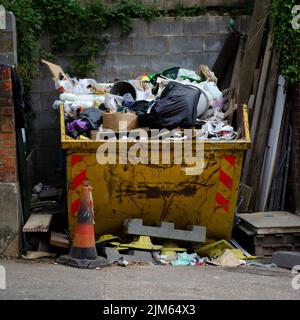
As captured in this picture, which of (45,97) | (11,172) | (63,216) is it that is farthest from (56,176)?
(11,172)

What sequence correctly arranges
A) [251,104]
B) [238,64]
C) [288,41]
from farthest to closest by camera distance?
[238,64]
[251,104]
[288,41]

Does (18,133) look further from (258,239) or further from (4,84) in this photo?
(258,239)

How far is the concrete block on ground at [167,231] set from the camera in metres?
7.36

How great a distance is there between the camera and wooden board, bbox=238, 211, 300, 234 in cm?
772

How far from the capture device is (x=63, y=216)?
7.88m

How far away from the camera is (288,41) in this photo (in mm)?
8391

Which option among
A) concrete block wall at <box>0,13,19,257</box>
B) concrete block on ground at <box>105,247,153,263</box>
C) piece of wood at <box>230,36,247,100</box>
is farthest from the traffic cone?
piece of wood at <box>230,36,247,100</box>

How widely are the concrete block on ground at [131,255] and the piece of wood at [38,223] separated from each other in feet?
2.48

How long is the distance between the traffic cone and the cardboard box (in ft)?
3.12

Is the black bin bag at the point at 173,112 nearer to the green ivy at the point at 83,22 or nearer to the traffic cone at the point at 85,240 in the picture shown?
the traffic cone at the point at 85,240

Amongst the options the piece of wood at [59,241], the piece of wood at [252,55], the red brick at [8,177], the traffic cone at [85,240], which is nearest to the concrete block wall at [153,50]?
the piece of wood at [252,55]

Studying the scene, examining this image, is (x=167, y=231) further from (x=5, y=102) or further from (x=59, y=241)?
(x=5, y=102)

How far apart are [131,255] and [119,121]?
60.3 inches

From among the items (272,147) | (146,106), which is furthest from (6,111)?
(272,147)
